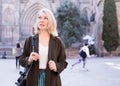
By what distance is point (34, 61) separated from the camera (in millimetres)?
4066

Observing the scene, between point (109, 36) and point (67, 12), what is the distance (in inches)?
232

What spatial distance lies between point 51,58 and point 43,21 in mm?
426

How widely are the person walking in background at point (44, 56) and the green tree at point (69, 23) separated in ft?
96.1

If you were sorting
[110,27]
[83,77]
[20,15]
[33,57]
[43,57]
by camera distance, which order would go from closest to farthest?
[33,57]
[43,57]
[83,77]
[110,27]
[20,15]

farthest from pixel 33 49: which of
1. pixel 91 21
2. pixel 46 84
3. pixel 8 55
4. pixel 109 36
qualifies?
pixel 91 21

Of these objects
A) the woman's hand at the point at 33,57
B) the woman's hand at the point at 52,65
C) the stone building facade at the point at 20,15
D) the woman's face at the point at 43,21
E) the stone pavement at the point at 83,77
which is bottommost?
the stone pavement at the point at 83,77

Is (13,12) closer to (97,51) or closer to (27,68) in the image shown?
(97,51)

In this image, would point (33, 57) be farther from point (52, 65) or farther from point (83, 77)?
point (83, 77)

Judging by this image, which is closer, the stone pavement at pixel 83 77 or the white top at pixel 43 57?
the white top at pixel 43 57

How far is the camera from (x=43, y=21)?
4.16 metres

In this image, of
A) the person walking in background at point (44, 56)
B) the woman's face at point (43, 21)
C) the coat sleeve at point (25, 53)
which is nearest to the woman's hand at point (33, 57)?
the person walking in background at point (44, 56)

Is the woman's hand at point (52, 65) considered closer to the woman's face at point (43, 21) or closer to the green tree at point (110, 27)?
the woman's face at point (43, 21)

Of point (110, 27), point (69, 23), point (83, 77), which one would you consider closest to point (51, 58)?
point (83, 77)

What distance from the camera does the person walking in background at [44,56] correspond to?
407 cm
